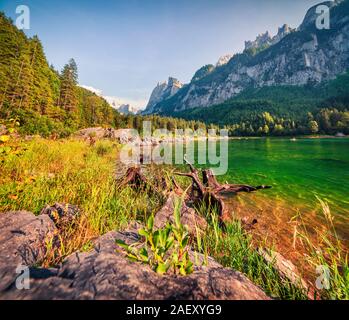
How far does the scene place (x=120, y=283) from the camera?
1.70m

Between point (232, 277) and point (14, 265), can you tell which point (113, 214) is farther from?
point (232, 277)

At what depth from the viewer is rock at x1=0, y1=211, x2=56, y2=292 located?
81.5 inches

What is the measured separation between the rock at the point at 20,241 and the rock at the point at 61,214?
0.91ft

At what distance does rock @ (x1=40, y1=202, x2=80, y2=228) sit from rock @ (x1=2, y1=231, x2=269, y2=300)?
82.4 inches

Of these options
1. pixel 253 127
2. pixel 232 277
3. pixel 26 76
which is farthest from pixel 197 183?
→ pixel 253 127

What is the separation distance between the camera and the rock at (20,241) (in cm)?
207

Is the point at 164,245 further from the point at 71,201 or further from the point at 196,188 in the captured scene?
the point at 196,188

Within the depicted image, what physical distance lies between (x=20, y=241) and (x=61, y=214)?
1454 millimetres

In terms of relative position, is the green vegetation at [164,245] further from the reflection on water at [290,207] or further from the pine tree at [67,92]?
the pine tree at [67,92]

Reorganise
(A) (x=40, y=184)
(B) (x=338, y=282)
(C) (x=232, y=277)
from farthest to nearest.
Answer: (A) (x=40, y=184)
(B) (x=338, y=282)
(C) (x=232, y=277)
